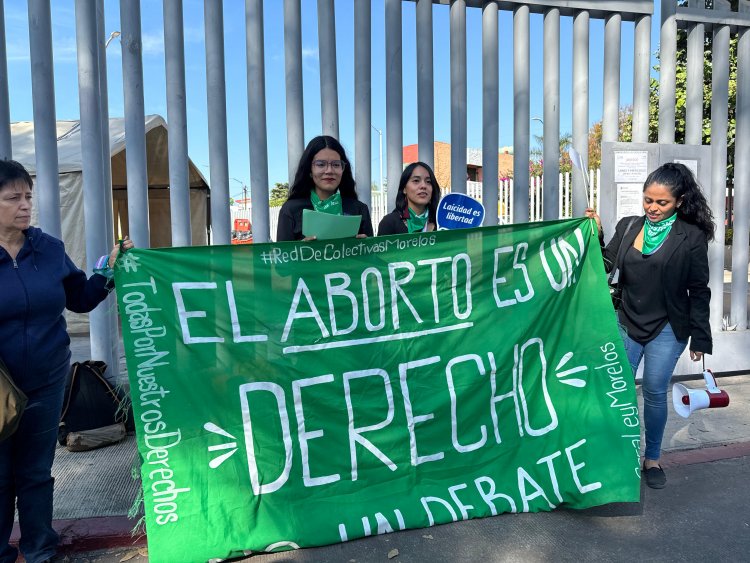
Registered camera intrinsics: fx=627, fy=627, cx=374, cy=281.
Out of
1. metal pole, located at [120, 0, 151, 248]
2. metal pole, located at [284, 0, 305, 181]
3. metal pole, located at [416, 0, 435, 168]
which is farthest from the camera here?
metal pole, located at [416, 0, 435, 168]

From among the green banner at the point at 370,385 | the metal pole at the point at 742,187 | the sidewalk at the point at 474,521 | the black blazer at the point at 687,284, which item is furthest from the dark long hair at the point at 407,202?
the metal pole at the point at 742,187

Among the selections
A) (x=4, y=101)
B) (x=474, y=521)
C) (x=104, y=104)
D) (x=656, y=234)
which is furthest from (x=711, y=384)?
(x=4, y=101)

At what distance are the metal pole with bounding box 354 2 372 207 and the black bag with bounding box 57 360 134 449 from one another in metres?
2.33

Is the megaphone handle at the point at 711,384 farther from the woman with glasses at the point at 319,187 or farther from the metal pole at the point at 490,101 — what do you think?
the metal pole at the point at 490,101

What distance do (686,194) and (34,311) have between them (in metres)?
3.26

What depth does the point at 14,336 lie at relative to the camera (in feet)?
8.18

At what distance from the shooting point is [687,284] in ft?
11.3

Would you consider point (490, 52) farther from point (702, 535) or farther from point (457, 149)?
point (702, 535)

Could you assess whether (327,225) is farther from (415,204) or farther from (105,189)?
(105,189)

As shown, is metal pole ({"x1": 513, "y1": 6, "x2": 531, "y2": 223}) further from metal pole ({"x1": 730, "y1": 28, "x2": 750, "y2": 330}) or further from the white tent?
the white tent

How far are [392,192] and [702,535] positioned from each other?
10.2ft

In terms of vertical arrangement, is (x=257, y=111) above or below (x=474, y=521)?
above

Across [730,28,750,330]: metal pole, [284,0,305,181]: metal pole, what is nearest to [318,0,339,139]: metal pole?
[284,0,305,181]: metal pole

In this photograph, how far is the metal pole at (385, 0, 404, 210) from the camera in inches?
195
